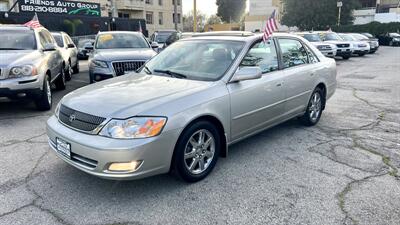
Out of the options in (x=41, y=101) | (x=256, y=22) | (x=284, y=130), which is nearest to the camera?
(x=284, y=130)

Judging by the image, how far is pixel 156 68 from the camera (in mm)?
4703

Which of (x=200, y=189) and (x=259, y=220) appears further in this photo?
(x=200, y=189)

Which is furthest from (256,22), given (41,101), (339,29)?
(41,101)

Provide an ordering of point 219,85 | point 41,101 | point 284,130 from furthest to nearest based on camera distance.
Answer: point 41,101, point 284,130, point 219,85

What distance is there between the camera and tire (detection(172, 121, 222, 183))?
3502mm

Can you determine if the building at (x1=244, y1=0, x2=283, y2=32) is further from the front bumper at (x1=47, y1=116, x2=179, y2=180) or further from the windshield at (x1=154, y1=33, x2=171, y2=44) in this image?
the front bumper at (x1=47, y1=116, x2=179, y2=180)

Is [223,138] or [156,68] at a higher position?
[156,68]

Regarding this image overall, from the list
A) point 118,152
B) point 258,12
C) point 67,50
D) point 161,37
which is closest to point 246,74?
point 118,152

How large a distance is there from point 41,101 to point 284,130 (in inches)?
187

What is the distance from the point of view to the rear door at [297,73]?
504 cm

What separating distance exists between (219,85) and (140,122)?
1.14 metres

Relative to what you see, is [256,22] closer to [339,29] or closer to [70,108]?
[339,29]

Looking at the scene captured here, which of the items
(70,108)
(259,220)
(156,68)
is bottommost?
(259,220)

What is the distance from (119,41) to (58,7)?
21.1 m
